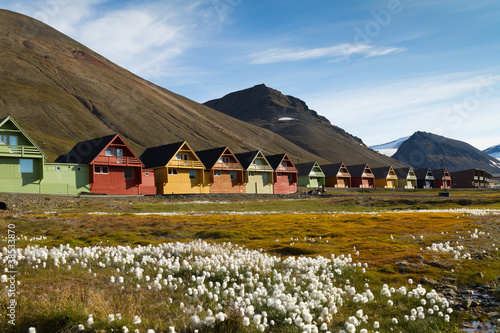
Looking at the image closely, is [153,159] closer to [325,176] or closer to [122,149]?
[122,149]

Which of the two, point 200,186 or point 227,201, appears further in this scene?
point 200,186

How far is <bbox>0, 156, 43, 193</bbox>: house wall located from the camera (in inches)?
2021

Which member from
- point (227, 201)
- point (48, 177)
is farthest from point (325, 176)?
point (48, 177)

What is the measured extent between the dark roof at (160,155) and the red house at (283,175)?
27.3 meters

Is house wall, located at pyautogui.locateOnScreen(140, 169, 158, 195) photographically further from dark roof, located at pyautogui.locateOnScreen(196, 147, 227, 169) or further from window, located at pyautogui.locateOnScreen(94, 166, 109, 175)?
dark roof, located at pyautogui.locateOnScreen(196, 147, 227, 169)

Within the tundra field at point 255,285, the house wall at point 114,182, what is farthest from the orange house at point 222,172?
the tundra field at point 255,285

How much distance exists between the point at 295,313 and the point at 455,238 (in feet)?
44.0

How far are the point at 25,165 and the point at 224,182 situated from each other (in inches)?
1440

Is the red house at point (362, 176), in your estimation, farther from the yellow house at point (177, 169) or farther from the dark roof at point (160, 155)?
the dark roof at point (160, 155)

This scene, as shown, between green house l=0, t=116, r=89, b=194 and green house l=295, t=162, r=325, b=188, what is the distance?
7046 centimetres

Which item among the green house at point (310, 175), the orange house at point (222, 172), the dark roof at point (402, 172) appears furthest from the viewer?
the dark roof at point (402, 172)

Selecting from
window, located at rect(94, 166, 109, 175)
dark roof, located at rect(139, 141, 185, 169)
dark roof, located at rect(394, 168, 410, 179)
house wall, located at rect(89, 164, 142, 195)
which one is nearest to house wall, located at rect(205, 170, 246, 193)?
dark roof, located at rect(139, 141, 185, 169)

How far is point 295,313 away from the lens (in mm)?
7781

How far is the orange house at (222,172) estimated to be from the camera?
77312mm
